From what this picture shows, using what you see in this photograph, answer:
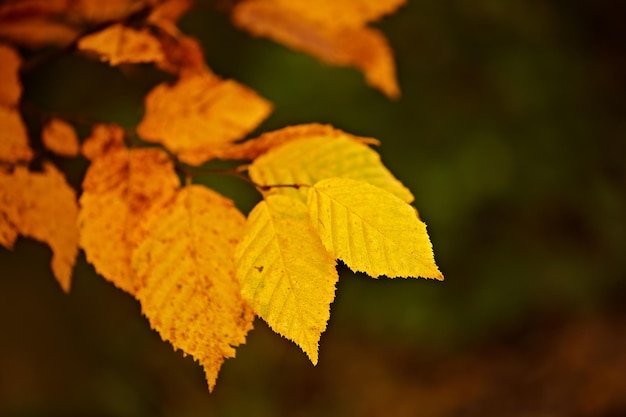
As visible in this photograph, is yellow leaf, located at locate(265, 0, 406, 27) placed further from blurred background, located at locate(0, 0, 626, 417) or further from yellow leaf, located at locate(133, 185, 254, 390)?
blurred background, located at locate(0, 0, 626, 417)

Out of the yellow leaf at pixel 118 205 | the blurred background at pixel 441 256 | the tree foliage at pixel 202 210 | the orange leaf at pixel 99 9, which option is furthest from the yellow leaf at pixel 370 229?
the blurred background at pixel 441 256

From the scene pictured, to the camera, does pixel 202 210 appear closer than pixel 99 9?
Yes

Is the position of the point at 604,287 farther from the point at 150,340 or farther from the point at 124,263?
the point at 124,263

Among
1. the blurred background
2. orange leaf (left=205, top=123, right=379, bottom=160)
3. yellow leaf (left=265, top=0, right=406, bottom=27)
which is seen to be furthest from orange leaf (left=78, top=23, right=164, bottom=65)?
the blurred background

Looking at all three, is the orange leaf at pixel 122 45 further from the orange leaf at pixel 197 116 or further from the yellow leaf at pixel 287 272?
the yellow leaf at pixel 287 272

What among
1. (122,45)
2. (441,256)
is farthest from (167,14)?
(441,256)

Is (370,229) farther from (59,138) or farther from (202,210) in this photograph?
(59,138)
